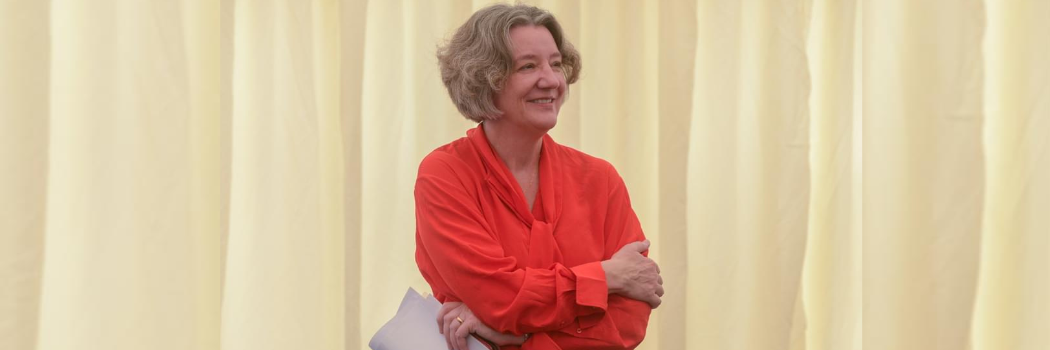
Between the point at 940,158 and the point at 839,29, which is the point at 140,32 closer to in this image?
the point at 839,29

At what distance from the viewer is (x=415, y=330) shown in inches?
72.0

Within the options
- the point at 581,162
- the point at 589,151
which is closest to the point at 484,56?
the point at 581,162

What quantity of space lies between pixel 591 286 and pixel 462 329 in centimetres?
26

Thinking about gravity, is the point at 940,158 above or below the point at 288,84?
below

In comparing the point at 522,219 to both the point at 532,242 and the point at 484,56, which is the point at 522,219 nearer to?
the point at 532,242

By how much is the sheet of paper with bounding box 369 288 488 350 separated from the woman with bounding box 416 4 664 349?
3 centimetres

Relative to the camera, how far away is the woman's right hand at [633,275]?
179 cm

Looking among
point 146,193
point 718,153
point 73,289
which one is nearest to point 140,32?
point 146,193

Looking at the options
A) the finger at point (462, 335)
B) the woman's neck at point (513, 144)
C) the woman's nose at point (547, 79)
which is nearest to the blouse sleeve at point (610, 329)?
the finger at point (462, 335)

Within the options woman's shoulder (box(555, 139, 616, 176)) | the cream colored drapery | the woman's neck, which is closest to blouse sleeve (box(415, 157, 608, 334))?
the woman's neck

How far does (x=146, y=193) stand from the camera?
8.35 feet

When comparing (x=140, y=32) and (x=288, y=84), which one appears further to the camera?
(x=288, y=84)

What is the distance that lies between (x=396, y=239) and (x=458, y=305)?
41.8 inches

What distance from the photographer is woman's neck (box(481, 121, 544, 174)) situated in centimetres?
192
